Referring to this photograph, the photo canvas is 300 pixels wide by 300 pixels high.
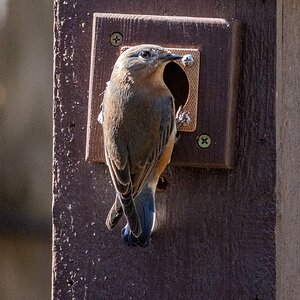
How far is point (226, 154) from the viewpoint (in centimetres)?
415

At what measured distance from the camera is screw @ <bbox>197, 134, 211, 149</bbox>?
418 cm

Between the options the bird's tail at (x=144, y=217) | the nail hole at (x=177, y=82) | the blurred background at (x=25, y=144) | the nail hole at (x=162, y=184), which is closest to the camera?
the bird's tail at (x=144, y=217)

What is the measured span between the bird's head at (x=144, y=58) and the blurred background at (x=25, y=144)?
95.5 inches

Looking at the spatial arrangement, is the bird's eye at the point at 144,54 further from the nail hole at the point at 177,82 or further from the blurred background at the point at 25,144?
the blurred background at the point at 25,144

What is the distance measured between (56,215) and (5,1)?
2554mm

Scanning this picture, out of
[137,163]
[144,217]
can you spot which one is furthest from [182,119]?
[144,217]

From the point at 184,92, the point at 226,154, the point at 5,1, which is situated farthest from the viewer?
the point at 5,1

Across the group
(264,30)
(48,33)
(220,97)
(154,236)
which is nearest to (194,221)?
(154,236)

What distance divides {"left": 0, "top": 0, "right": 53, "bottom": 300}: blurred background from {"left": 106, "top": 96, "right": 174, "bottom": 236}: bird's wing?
247 cm

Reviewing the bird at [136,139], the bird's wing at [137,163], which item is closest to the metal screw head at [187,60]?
the bird at [136,139]

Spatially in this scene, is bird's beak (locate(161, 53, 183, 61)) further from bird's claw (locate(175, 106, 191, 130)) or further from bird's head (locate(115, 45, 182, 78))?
bird's claw (locate(175, 106, 191, 130))

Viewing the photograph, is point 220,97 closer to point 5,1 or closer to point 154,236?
point 154,236

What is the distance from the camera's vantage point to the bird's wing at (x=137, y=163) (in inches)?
163

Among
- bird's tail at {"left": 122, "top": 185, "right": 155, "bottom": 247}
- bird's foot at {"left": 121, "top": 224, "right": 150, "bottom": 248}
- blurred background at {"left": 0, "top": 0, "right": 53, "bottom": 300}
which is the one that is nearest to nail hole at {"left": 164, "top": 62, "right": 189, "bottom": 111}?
bird's tail at {"left": 122, "top": 185, "right": 155, "bottom": 247}
